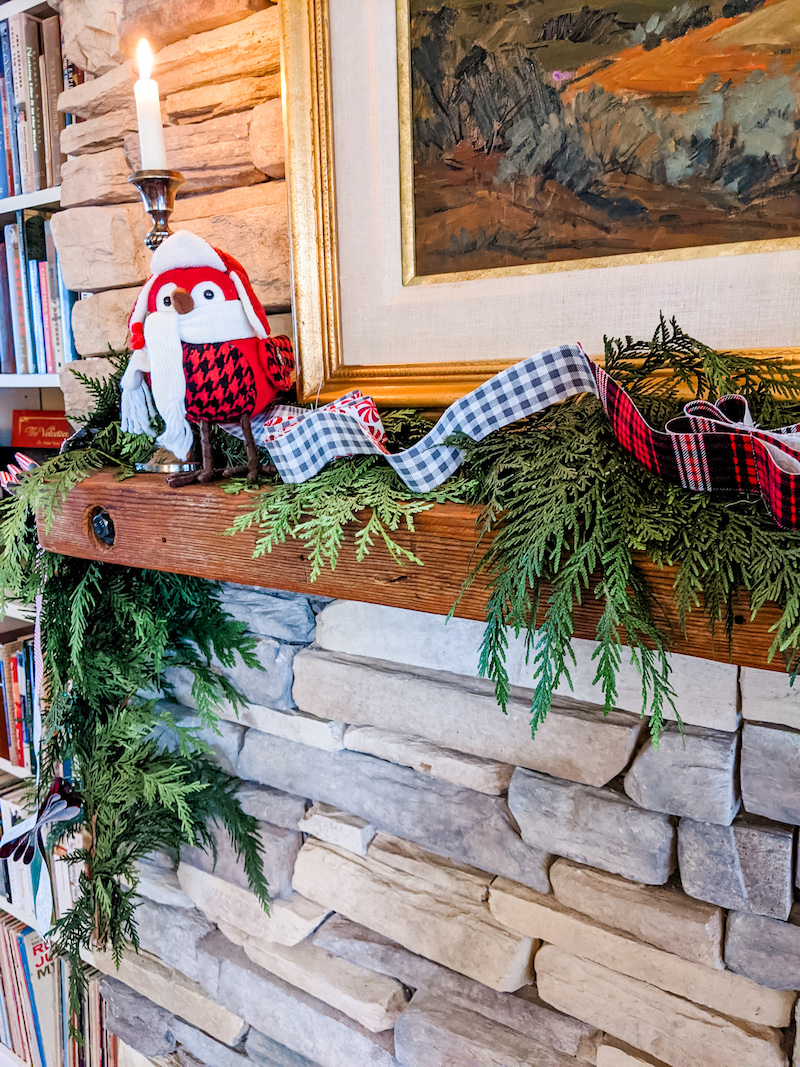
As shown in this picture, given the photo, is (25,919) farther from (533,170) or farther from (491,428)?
(533,170)

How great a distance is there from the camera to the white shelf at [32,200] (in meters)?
1.11

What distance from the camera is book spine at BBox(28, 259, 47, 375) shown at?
49.8 inches

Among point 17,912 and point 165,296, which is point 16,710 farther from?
point 165,296

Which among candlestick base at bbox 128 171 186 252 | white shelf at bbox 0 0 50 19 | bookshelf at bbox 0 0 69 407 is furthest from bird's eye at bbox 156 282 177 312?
white shelf at bbox 0 0 50 19

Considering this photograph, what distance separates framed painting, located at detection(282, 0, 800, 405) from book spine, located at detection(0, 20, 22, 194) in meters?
0.75

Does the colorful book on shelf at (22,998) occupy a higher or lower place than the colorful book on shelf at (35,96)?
lower

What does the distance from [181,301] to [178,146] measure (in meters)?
0.40

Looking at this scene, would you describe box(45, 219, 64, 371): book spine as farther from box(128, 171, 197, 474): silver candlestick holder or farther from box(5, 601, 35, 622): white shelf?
box(128, 171, 197, 474): silver candlestick holder

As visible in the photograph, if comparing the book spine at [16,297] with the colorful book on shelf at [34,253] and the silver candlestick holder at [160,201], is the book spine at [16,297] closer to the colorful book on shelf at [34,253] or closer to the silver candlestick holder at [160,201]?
the colorful book on shelf at [34,253]

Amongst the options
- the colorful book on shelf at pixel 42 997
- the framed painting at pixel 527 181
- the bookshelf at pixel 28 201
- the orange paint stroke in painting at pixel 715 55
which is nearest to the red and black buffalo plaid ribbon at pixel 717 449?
the framed painting at pixel 527 181

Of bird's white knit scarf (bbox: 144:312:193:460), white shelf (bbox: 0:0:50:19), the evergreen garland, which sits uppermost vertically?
white shelf (bbox: 0:0:50:19)

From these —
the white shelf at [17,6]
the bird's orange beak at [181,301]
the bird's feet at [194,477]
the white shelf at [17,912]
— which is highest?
the white shelf at [17,6]

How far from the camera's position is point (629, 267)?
0.60 metres

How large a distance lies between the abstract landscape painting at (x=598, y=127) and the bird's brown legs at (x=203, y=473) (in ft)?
0.91
